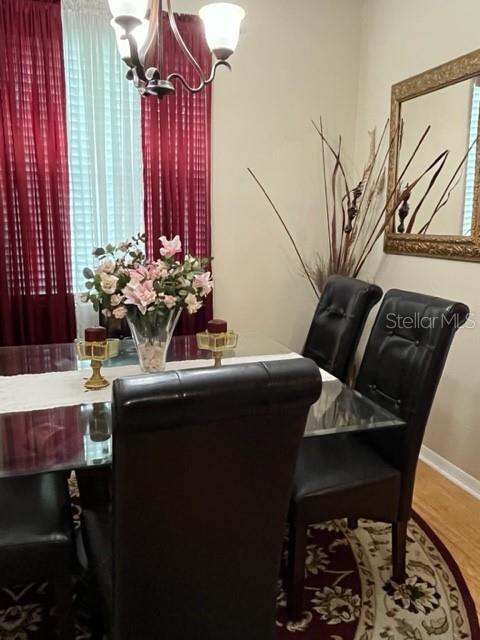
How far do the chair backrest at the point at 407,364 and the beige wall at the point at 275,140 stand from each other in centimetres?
154

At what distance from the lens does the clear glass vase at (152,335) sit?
72.8 inches

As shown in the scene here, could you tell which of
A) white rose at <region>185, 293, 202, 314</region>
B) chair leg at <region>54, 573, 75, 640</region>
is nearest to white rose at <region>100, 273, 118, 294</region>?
white rose at <region>185, 293, 202, 314</region>

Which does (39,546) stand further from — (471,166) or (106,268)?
(471,166)

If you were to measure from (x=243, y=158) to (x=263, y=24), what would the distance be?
850mm

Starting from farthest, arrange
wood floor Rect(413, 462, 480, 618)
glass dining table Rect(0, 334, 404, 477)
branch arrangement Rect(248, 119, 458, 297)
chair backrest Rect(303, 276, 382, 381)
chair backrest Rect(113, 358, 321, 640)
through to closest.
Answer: branch arrangement Rect(248, 119, 458, 297), chair backrest Rect(303, 276, 382, 381), wood floor Rect(413, 462, 480, 618), glass dining table Rect(0, 334, 404, 477), chair backrest Rect(113, 358, 321, 640)

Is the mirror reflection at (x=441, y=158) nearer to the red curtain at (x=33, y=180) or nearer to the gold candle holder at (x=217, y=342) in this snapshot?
the gold candle holder at (x=217, y=342)

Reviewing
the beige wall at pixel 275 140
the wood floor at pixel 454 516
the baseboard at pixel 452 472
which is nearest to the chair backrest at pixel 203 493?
the wood floor at pixel 454 516

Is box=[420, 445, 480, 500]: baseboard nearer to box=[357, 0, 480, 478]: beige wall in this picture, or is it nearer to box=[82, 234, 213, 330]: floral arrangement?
box=[357, 0, 480, 478]: beige wall

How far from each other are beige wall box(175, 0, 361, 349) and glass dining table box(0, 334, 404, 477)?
1.34m

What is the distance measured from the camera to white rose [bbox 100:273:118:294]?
1.74 meters

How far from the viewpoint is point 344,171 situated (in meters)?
3.58

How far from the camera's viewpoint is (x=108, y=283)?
174 cm


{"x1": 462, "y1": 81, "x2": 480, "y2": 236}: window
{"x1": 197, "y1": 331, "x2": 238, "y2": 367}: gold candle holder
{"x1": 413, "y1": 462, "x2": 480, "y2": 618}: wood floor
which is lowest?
{"x1": 413, "y1": 462, "x2": 480, "y2": 618}: wood floor

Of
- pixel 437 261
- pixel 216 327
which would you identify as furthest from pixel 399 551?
pixel 437 261
